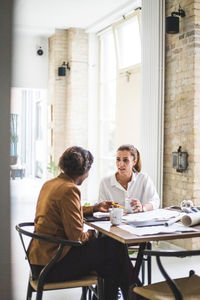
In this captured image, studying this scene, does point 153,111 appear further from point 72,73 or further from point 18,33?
point 18,33

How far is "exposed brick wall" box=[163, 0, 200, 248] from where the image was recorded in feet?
14.5

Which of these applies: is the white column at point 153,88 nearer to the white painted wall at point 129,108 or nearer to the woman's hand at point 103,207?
the white painted wall at point 129,108

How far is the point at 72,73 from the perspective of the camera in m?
8.58

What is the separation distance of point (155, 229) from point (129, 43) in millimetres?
5708

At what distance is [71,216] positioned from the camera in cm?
214

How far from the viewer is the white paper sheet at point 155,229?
2.15 meters

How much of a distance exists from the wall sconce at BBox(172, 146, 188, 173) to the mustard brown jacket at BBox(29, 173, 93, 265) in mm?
2504

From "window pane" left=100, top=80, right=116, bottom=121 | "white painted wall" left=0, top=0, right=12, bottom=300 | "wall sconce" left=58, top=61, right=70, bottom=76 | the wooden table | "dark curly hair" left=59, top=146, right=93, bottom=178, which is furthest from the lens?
"wall sconce" left=58, top=61, right=70, bottom=76

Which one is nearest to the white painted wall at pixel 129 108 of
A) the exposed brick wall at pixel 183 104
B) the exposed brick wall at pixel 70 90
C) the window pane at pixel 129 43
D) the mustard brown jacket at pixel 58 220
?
the window pane at pixel 129 43

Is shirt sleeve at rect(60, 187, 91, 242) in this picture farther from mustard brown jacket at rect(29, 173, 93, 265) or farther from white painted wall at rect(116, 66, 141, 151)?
white painted wall at rect(116, 66, 141, 151)

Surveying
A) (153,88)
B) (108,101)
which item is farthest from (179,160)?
(108,101)

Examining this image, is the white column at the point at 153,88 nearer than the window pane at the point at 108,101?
Yes

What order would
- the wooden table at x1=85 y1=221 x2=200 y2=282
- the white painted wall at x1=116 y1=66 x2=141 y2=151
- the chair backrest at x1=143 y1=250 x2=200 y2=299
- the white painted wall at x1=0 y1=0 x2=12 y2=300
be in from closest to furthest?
the white painted wall at x1=0 y1=0 x2=12 y2=300, the chair backrest at x1=143 y1=250 x2=200 y2=299, the wooden table at x1=85 y1=221 x2=200 y2=282, the white painted wall at x1=116 y1=66 x2=141 y2=151

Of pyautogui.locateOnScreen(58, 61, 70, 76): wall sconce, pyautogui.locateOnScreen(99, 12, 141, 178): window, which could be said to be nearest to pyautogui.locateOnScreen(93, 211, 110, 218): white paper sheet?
pyautogui.locateOnScreen(99, 12, 141, 178): window
